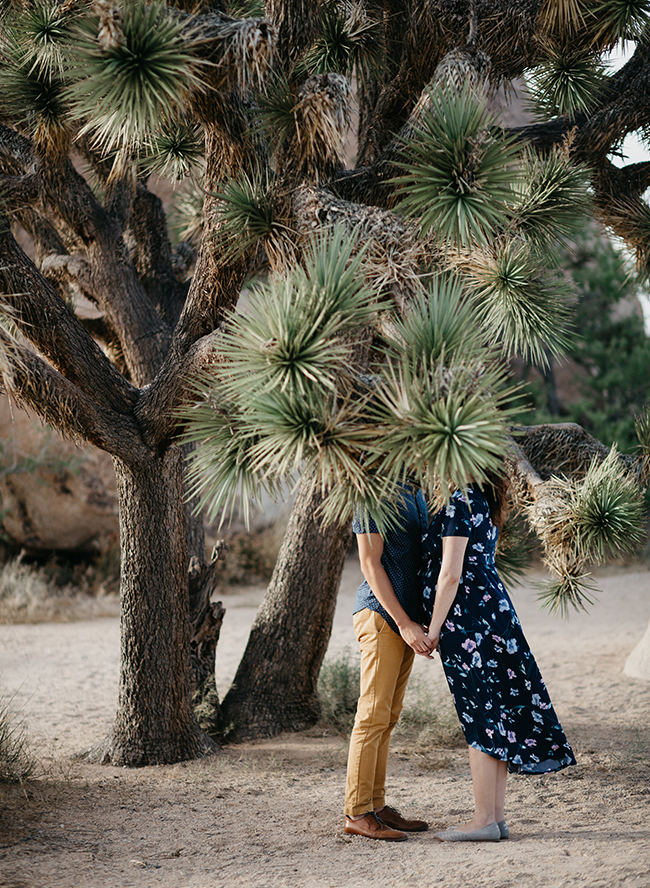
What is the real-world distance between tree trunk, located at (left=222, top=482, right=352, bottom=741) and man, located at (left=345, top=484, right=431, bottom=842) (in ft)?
5.12

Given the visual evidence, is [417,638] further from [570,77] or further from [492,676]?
[570,77]

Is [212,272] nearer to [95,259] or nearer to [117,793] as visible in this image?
[95,259]

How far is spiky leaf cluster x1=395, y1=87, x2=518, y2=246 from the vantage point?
250cm

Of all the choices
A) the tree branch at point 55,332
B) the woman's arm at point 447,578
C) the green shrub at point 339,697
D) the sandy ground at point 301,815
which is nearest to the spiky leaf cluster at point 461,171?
the woman's arm at point 447,578

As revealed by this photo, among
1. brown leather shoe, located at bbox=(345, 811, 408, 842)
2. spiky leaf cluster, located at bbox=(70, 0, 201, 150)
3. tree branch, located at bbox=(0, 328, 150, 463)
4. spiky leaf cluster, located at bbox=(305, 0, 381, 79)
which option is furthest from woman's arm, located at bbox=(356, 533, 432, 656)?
spiky leaf cluster, located at bbox=(305, 0, 381, 79)

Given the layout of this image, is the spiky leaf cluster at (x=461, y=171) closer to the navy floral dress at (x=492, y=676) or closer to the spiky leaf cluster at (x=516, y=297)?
the spiky leaf cluster at (x=516, y=297)

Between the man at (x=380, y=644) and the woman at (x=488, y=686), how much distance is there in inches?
4.9

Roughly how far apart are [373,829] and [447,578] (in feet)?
3.09

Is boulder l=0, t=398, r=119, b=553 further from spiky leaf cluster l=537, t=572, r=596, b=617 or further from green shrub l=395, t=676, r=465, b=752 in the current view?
spiky leaf cluster l=537, t=572, r=596, b=617

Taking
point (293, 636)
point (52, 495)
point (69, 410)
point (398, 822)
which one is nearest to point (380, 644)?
point (398, 822)

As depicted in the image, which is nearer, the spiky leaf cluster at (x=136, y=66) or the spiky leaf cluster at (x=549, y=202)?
the spiky leaf cluster at (x=136, y=66)

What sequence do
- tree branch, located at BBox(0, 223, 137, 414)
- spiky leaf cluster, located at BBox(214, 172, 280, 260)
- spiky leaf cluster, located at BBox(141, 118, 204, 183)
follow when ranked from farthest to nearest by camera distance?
spiky leaf cluster, located at BBox(141, 118, 204, 183) < tree branch, located at BBox(0, 223, 137, 414) < spiky leaf cluster, located at BBox(214, 172, 280, 260)

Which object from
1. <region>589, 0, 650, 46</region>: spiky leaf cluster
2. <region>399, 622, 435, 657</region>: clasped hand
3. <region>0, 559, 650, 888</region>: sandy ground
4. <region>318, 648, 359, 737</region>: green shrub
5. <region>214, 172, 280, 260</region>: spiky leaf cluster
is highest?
<region>589, 0, 650, 46</region>: spiky leaf cluster

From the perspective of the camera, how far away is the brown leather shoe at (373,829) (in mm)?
2760
